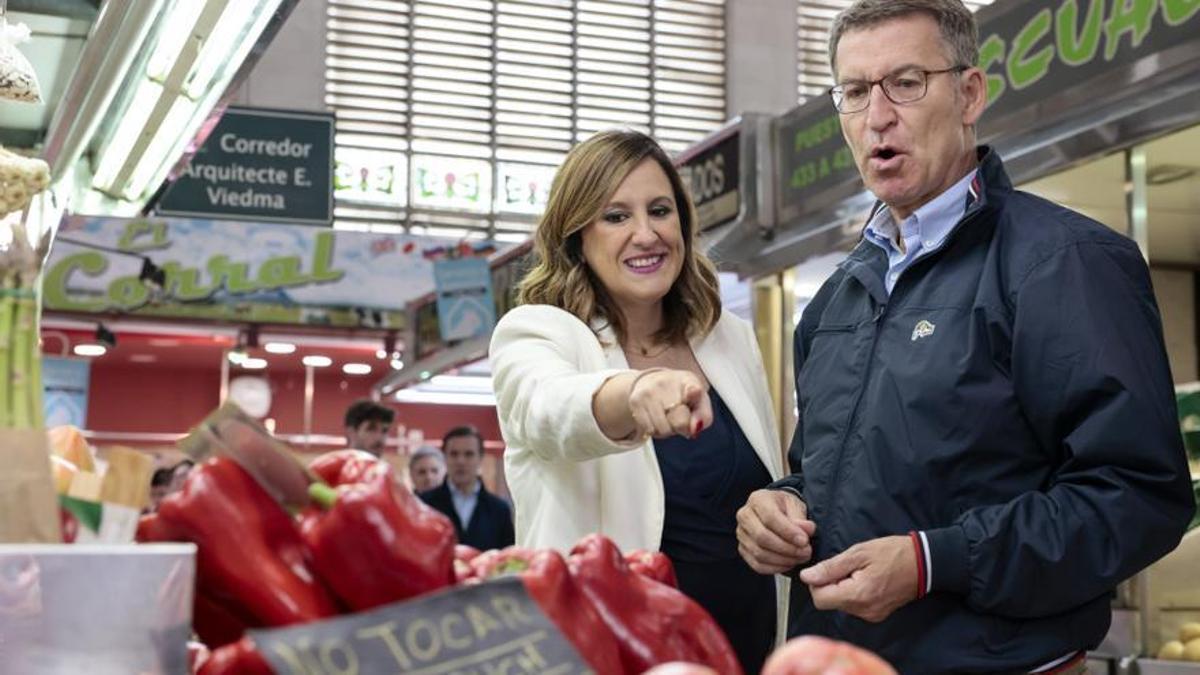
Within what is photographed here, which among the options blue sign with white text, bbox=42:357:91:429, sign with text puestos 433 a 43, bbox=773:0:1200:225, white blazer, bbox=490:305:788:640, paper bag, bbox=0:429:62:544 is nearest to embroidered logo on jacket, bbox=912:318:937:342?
white blazer, bbox=490:305:788:640

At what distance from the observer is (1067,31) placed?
391 cm

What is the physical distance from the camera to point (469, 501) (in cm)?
709

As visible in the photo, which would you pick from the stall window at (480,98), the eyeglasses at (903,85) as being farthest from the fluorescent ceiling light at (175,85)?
the stall window at (480,98)

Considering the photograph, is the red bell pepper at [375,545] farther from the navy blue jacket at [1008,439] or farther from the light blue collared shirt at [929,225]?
the light blue collared shirt at [929,225]

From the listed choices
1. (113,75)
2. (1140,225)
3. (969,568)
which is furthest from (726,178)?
(969,568)

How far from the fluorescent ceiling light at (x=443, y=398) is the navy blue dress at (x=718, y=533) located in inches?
429

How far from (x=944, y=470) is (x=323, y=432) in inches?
496

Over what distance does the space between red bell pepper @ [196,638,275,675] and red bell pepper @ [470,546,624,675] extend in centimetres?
18

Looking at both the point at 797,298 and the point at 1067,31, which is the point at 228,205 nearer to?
the point at 797,298

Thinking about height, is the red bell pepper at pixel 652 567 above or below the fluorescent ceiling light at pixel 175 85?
below

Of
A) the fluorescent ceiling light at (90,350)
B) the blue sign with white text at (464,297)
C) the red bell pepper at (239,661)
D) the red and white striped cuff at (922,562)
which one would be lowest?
the red bell pepper at (239,661)

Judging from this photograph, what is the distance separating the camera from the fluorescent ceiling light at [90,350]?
501 inches

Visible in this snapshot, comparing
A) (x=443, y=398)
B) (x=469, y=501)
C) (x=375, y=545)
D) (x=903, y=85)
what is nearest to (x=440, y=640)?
(x=375, y=545)

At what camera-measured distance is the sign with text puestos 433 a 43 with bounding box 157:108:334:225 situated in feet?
30.9
